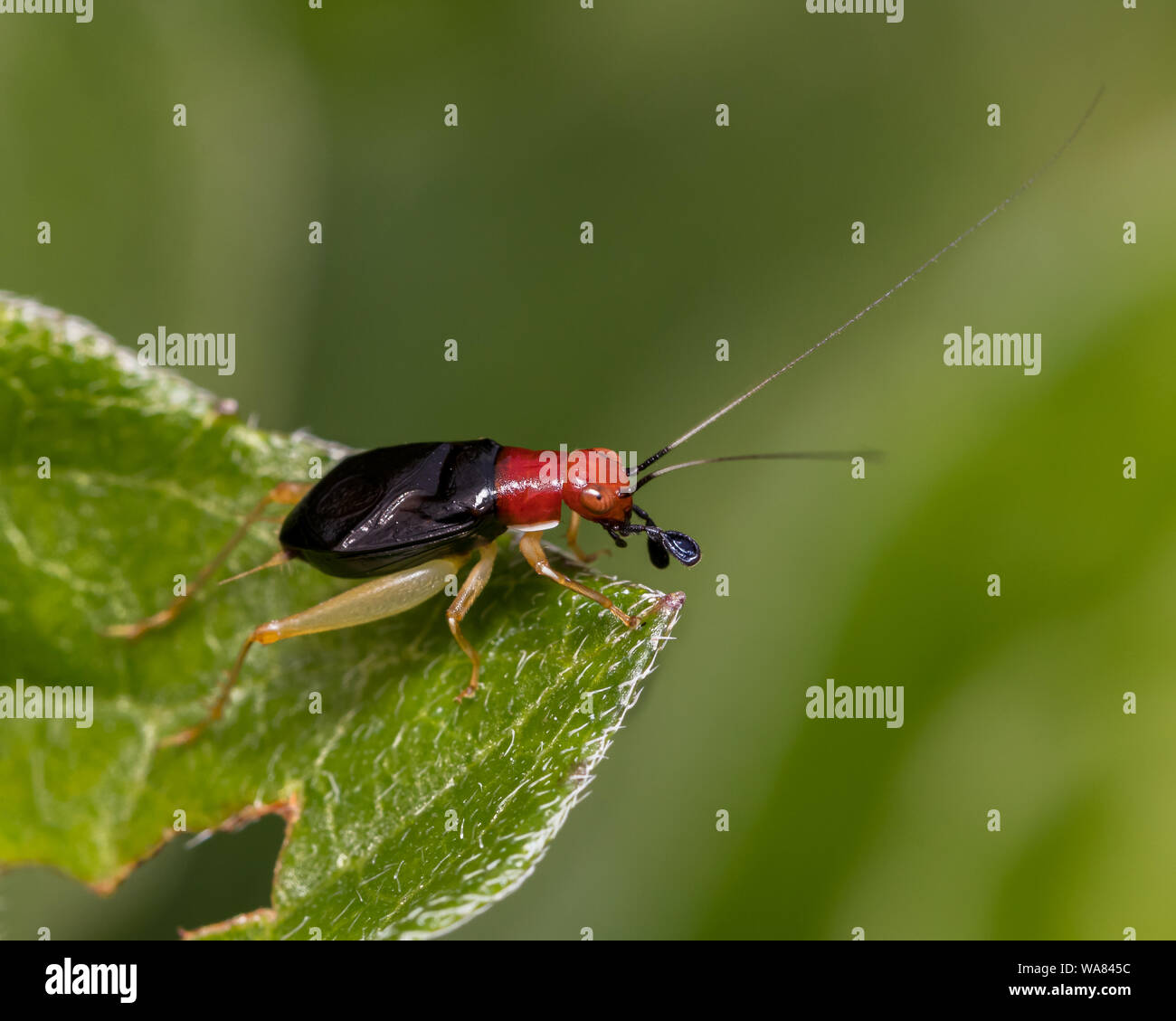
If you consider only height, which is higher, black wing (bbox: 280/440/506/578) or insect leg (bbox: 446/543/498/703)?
black wing (bbox: 280/440/506/578)

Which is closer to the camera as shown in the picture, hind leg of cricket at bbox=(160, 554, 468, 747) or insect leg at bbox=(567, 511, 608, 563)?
hind leg of cricket at bbox=(160, 554, 468, 747)

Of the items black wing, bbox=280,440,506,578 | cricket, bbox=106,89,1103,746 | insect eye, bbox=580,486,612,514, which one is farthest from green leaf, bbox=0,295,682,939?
insect eye, bbox=580,486,612,514

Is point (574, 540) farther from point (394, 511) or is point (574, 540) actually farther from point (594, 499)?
point (394, 511)

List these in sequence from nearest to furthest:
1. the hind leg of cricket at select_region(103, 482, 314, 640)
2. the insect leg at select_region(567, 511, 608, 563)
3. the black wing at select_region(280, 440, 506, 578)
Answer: the hind leg of cricket at select_region(103, 482, 314, 640)
the black wing at select_region(280, 440, 506, 578)
the insect leg at select_region(567, 511, 608, 563)

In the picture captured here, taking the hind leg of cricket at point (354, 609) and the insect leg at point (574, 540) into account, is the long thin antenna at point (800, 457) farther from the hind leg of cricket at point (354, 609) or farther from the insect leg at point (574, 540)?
the hind leg of cricket at point (354, 609)

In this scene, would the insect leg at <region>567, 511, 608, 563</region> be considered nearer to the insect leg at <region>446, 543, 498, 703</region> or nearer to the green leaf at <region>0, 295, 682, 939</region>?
the insect leg at <region>446, 543, 498, 703</region>

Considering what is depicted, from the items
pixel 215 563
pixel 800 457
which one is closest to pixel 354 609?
pixel 215 563
